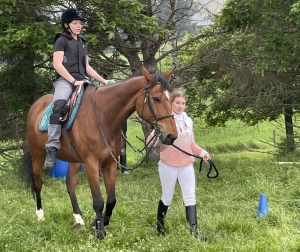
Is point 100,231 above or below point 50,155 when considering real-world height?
below

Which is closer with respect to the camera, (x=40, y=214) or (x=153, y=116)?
(x=153, y=116)

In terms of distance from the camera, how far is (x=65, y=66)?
513cm

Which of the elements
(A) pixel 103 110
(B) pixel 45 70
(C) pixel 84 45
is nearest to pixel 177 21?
(B) pixel 45 70

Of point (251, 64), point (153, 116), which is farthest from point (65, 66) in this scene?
point (251, 64)

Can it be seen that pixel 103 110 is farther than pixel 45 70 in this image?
No

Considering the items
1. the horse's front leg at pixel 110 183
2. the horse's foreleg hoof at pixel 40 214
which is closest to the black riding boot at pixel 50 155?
the horse's front leg at pixel 110 183

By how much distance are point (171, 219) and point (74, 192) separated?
4.73 feet

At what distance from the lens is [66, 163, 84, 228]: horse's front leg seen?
5.27m

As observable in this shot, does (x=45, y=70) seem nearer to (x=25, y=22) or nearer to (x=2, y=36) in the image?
(x=25, y=22)

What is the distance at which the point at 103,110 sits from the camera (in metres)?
4.77

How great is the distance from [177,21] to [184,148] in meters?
6.83

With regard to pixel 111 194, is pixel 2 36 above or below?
above

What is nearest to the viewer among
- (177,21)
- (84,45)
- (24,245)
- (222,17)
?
(24,245)

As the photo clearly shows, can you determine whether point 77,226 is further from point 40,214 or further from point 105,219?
point 40,214
